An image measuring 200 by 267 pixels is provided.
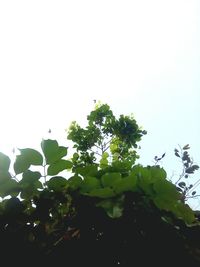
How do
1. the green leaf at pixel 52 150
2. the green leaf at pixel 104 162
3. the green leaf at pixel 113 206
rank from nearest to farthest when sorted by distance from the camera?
the green leaf at pixel 113 206 < the green leaf at pixel 52 150 < the green leaf at pixel 104 162

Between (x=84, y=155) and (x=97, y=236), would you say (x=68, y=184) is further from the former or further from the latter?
(x=84, y=155)

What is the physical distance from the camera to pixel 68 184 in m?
1.02

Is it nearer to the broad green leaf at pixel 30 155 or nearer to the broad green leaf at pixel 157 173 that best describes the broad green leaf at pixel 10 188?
the broad green leaf at pixel 30 155

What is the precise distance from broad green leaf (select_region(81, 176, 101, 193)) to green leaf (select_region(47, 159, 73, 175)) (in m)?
0.08

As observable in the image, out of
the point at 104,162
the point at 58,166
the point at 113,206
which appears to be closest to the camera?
Answer: the point at 113,206

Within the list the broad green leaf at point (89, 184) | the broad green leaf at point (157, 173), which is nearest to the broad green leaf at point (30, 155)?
the broad green leaf at point (89, 184)

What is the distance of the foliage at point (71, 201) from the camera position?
3.11 ft

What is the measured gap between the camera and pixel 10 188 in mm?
994

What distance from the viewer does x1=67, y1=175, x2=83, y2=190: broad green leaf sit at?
1010mm

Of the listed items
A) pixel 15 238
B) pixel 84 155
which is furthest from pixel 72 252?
pixel 84 155

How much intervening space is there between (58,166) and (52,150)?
0.06m

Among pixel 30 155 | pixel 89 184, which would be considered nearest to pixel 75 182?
pixel 89 184

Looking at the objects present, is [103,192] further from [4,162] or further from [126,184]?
[4,162]

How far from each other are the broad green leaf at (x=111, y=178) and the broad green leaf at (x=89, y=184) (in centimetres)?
3
